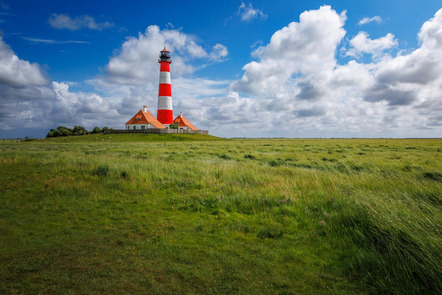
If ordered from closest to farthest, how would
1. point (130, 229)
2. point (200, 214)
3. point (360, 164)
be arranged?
point (130, 229) < point (200, 214) < point (360, 164)

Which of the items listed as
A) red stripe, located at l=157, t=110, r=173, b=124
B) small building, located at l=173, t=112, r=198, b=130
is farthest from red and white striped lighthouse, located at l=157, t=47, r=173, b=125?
small building, located at l=173, t=112, r=198, b=130

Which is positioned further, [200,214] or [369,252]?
[200,214]

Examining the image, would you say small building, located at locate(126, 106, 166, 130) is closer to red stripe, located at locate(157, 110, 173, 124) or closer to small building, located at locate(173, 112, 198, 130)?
red stripe, located at locate(157, 110, 173, 124)

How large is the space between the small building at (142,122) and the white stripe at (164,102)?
241 inches

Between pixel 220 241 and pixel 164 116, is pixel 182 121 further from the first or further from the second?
pixel 220 241

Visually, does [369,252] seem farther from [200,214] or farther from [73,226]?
[73,226]

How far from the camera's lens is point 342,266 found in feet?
14.9

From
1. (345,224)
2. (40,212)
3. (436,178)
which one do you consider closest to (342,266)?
(345,224)

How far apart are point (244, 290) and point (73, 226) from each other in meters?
4.99

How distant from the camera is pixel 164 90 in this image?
7081 cm

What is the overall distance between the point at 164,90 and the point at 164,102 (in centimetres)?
462

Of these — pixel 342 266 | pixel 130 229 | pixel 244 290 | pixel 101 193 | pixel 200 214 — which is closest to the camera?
pixel 244 290

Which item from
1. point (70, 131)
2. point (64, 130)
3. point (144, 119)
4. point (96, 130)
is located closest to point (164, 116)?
point (144, 119)

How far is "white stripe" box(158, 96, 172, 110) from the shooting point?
73.0 meters
